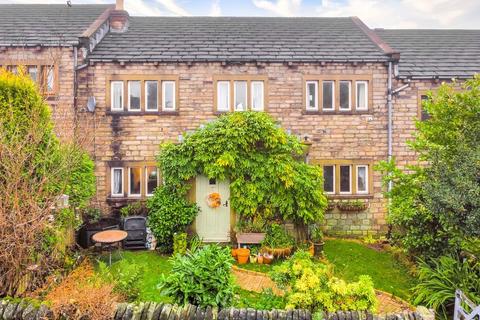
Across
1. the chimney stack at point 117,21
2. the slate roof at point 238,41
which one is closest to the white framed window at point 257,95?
the slate roof at point 238,41

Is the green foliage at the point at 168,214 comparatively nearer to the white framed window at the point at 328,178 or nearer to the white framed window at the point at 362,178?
the white framed window at the point at 328,178

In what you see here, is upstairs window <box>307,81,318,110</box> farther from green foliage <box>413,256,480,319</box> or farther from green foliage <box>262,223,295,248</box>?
green foliage <box>413,256,480,319</box>

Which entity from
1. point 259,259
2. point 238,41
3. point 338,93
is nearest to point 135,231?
point 259,259

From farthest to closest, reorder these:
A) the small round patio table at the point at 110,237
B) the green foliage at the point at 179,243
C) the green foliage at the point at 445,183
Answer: the green foliage at the point at 179,243
the small round patio table at the point at 110,237
the green foliage at the point at 445,183

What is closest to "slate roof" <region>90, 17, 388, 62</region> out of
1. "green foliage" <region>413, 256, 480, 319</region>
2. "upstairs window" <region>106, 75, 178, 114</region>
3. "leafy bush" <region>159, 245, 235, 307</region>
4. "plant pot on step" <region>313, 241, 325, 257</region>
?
"upstairs window" <region>106, 75, 178, 114</region>

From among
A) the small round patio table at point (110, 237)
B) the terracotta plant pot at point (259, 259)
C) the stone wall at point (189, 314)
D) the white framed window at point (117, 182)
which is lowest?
the terracotta plant pot at point (259, 259)

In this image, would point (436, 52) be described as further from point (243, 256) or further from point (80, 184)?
point (80, 184)

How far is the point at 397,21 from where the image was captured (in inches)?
995

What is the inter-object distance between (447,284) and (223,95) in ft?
33.4

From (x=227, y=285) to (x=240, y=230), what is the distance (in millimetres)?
5715

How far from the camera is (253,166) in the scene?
1124 cm

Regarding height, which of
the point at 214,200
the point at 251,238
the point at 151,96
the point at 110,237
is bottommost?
the point at 251,238

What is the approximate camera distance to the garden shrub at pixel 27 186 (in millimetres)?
6031

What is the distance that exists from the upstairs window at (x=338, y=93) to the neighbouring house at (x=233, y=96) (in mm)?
43
